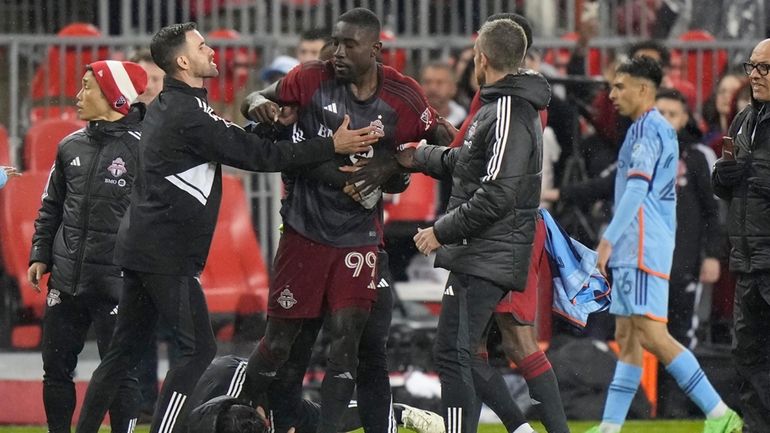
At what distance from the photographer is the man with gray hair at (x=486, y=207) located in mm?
7676

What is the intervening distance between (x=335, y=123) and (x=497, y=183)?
914 millimetres

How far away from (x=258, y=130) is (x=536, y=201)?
1512 mm

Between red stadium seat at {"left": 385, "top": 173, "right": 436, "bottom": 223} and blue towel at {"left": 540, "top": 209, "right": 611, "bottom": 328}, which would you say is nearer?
blue towel at {"left": 540, "top": 209, "right": 611, "bottom": 328}

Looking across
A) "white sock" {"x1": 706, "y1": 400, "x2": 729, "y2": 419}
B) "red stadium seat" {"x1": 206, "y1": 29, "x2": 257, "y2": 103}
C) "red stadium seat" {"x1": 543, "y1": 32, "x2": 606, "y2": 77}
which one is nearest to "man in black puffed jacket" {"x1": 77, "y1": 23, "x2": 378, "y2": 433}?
"white sock" {"x1": 706, "y1": 400, "x2": 729, "y2": 419}

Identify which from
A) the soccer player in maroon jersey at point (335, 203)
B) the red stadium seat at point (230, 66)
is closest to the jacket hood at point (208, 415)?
the soccer player in maroon jersey at point (335, 203)

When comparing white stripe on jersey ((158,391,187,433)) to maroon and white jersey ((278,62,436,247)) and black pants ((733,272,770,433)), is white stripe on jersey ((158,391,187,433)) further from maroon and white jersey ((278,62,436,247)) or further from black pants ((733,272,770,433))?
black pants ((733,272,770,433))

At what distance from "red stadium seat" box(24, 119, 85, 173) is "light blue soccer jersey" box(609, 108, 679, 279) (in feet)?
14.9

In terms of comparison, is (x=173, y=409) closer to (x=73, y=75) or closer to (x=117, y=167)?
(x=117, y=167)

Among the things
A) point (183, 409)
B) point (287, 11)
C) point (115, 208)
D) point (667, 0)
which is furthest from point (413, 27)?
point (183, 409)

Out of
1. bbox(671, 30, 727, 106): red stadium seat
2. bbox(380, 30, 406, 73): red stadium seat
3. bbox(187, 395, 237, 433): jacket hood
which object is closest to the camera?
bbox(187, 395, 237, 433): jacket hood

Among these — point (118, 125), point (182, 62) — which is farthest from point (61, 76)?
point (182, 62)

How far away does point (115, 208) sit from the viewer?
28.1 feet

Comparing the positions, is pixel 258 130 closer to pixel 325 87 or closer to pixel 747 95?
pixel 325 87

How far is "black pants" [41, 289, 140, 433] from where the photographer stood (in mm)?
8500
